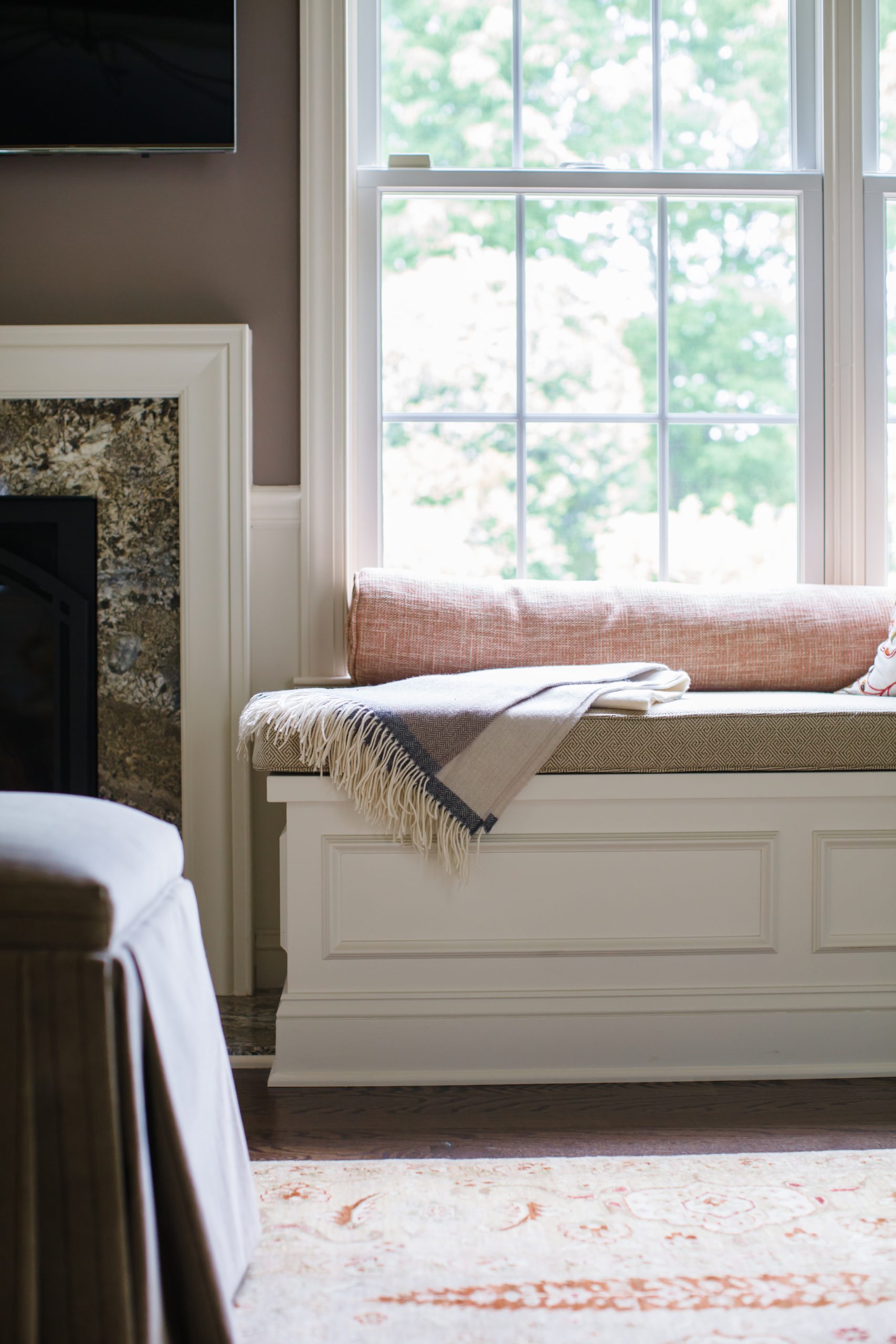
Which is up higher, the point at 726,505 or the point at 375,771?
the point at 726,505

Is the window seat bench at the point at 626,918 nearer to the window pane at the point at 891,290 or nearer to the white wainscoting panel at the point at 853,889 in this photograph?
the white wainscoting panel at the point at 853,889

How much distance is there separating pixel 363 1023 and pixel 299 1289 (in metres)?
0.60

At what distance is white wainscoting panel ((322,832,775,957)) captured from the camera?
1681 millimetres

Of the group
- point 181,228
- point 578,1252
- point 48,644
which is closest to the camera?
point 578,1252

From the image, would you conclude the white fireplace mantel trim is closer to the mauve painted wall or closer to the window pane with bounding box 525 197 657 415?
the mauve painted wall

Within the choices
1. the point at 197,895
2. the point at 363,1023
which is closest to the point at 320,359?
the point at 197,895

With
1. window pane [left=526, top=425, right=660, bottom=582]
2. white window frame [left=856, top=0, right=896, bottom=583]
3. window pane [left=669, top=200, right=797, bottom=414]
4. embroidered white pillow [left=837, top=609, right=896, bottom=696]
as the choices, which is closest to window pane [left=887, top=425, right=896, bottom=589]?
white window frame [left=856, top=0, right=896, bottom=583]

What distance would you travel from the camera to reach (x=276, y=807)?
2.24 metres

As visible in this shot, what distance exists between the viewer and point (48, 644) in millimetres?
2146

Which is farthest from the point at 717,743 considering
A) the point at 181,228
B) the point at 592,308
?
the point at 181,228

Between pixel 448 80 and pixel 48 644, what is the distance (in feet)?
5.47

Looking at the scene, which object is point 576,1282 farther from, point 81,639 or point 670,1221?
point 81,639

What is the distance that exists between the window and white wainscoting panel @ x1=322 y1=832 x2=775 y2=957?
0.93 meters

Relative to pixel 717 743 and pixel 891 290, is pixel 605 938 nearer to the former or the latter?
pixel 717 743
